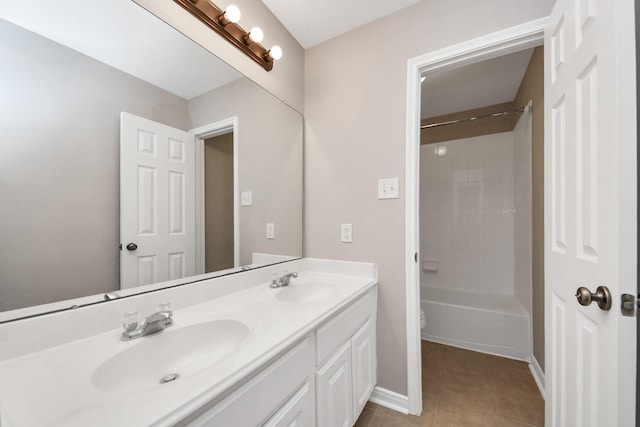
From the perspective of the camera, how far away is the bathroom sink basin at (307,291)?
4.40 feet

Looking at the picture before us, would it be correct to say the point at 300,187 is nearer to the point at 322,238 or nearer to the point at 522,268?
the point at 322,238

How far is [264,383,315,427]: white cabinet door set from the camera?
704 millimetres

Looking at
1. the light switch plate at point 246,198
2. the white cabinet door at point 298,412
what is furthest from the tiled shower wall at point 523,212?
the light switch plate at point 246,198

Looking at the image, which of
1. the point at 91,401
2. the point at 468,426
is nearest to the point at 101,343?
the point at 91,401

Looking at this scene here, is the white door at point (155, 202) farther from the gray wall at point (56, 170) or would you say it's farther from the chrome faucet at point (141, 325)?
the chrome faucet at point (141, 325)

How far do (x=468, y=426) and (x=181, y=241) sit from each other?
1.73m

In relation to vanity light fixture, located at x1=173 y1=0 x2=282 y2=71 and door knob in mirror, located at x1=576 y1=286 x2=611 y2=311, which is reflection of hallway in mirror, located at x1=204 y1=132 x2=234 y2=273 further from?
door knob in mirror, located at x1=576 y1=286 x2=611 y2=311

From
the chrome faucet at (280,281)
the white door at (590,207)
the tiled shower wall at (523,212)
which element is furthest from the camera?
the tiled shower wall at (523,212)

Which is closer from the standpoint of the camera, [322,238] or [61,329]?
[61,329]

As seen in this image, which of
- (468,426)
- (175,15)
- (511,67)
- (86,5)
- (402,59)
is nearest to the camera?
(86,5)

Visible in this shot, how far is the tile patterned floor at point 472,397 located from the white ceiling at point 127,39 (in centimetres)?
190

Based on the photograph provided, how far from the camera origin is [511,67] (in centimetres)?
196

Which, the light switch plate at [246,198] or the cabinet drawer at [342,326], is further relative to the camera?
the light switch plate at [246,198]

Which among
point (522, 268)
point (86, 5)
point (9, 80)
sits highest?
point (86, 5)
